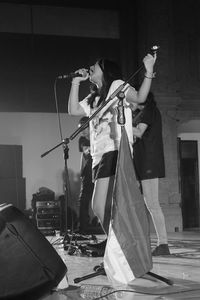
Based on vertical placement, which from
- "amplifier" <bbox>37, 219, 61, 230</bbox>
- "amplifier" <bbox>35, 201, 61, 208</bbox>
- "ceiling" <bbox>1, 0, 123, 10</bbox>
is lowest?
"amplifier" <bbox>37, 219, 61, 230</bbox>

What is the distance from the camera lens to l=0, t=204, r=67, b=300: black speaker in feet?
4.96

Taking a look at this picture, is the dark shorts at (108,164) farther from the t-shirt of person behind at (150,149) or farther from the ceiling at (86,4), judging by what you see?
the ceiling at (86,4)

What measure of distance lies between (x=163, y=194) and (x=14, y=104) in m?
2.61

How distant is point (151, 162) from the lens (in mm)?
3461

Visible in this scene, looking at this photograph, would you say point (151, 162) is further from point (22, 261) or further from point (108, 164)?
point (22, 261)

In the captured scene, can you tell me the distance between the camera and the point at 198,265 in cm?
293

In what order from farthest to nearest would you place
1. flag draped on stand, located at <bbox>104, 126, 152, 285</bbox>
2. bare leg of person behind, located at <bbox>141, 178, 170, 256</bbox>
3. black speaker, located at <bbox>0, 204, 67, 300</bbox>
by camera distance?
bare leg of person behind, located at <bbox>141, 178, 170, 256</bbox> < flag draped on stand, located at <bbox>104, 126, 152, 285</bbox> < black speaker, located at <bbox>0, 204, 67, 300</bbox>

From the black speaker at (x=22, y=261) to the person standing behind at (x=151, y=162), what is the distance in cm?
186

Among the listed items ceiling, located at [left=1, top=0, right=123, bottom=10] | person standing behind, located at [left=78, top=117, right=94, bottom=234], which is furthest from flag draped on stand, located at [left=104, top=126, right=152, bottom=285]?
ceiling, located at [left=1, top=0, right=123, bottom=10]

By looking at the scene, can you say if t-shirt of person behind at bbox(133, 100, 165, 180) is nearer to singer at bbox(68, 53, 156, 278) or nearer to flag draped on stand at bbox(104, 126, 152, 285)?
singer at bbox(68, 53, 156, 278)

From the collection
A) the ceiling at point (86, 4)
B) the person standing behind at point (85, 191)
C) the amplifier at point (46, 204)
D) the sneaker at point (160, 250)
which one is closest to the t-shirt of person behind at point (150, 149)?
the sneaker at point (160, 250)

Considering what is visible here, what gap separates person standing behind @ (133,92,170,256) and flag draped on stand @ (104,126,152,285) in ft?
3.77

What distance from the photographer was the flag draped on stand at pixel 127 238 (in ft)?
7.14

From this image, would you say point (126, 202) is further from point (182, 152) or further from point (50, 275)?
point (182, 152)
